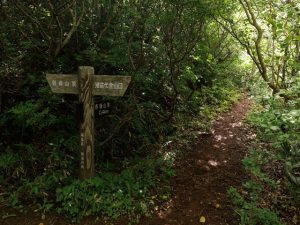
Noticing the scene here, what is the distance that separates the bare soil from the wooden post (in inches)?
35.5

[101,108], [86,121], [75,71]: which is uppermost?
[75,71]

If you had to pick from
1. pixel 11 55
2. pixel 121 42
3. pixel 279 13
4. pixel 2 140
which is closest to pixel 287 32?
pixel 279 13

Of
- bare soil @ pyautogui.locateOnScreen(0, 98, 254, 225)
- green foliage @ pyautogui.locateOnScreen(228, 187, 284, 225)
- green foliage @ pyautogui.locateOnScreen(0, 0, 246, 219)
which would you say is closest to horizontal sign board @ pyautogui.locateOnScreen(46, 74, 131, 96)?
green foliage @ pyautogui.locateOnScreen(0, 0, 246, 219)

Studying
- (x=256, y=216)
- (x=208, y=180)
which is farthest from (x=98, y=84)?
(x=256, y=216)

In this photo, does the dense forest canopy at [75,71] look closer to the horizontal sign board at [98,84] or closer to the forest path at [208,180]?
the horizontal sign board at [98,84]

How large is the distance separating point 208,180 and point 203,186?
0.92ft

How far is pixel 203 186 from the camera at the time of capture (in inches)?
226

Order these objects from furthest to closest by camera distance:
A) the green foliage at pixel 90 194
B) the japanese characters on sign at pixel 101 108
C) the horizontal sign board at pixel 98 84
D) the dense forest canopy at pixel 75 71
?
the dense forest canopy at pixel 75 71, the japanese characters on sign at pixel 101 108, the green foliage at pixel 90 194, the horizontal sign board at pixel 98 84

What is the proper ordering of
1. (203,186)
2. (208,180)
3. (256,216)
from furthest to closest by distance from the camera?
(208,180)
(203,186)
(256,216)

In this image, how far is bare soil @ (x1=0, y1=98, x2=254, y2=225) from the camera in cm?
469

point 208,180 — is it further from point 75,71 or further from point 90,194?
point 75,71

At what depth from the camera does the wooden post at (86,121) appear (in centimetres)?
472

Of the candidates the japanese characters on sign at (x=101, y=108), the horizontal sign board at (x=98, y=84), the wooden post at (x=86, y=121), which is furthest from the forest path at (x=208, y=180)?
the horizontal sign board at (x=98, y=84)

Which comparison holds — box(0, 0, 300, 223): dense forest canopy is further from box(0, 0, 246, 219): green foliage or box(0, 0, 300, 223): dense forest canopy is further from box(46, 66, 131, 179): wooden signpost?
box(46, 66, 131, 179): wooden signpost
